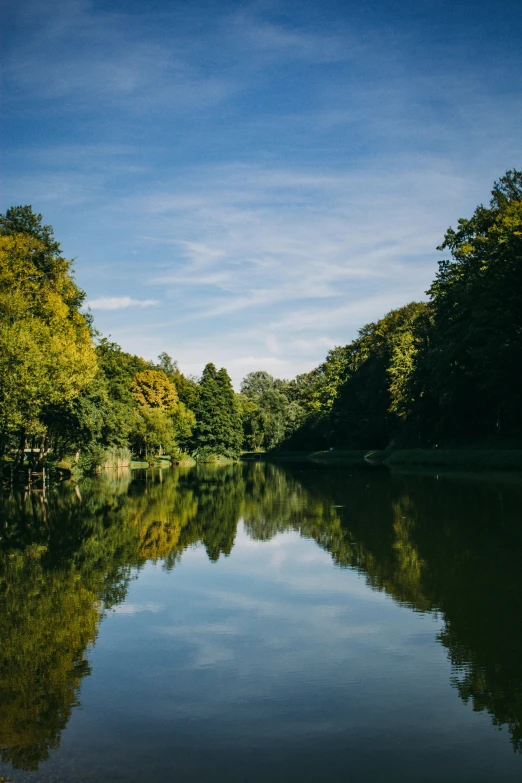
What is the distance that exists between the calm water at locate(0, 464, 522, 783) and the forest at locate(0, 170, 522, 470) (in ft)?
64.3

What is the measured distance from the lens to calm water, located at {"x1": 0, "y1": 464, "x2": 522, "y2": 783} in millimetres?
5141

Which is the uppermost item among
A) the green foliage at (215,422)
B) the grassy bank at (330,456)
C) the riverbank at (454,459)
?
the green foliage at (215,422)

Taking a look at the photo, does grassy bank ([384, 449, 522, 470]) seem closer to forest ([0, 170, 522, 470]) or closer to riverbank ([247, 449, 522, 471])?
riverbank ([247, 449, 522, 471])

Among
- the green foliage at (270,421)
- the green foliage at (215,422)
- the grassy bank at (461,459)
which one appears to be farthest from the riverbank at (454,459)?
the green foliage at (270,421)

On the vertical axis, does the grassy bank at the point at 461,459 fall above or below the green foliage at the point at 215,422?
below

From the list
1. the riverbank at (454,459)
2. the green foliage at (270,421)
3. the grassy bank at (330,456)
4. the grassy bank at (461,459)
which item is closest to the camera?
the grassy bank at (461,459)

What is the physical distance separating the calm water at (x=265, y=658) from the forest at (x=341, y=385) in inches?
772

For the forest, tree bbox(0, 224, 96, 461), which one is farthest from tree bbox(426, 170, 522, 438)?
tree bbox(0, 224, 96, 461)

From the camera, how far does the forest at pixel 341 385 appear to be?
115ft

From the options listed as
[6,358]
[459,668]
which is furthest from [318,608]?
[6,358]

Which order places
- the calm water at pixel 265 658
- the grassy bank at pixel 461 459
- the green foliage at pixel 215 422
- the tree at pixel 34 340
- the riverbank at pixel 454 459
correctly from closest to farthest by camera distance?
the calm water at pixel 265 658, the tree at pixel 34 340, the grassy bank at pixel 461 459, the riverbank at pixel 454 459, the green foliage at pixel 215 422

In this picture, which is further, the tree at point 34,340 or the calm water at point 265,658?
the tree at point 34,340

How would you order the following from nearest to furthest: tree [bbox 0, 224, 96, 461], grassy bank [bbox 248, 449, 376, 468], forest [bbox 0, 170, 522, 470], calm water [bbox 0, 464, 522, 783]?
calm water [bbox 0, 464, 522, 783] < tree [bbox 0, 224, 96, 461] < forest [bbox 0, 170, 522, 470] < grassy bank [bbox 248, 449, 376, 468]

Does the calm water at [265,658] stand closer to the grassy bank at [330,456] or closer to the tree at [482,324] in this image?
the tree at [482,324]
